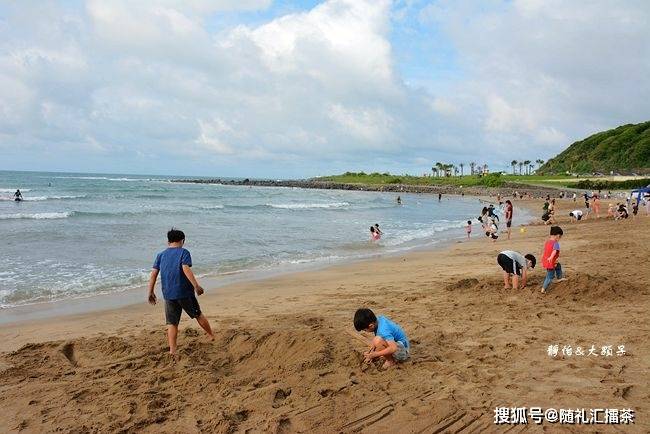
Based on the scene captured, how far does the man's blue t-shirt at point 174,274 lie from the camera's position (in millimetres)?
5867

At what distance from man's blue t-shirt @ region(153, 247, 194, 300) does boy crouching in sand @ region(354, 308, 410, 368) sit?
2.21m

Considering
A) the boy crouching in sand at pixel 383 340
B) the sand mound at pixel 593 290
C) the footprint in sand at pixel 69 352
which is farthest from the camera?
the sand mound at pixel 593 290

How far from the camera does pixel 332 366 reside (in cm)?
527

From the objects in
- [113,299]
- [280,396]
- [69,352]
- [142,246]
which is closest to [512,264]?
[280,396]

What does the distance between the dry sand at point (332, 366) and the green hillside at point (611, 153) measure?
92563 millimetres

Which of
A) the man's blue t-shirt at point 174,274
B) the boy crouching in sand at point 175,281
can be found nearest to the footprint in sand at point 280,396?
the boy crouching in sand at point 175,281

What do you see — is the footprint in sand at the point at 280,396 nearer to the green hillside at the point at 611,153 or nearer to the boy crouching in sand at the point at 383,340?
the boy crouching in sand at the point at 383,340

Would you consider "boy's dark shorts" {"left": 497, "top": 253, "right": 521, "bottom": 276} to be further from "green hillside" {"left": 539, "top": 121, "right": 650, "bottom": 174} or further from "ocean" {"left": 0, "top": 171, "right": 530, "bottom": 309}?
"green hillside" {"left": 539, "top": 121, "right": 650, "bottom": 174}

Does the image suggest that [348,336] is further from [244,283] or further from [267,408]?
[244,283]

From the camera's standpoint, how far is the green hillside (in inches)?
3658

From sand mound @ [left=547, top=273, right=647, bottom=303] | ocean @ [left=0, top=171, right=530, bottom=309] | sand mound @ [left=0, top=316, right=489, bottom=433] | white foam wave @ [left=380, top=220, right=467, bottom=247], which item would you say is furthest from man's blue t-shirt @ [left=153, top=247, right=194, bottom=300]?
white foam wave @ [left=380, top=220, right=467, bottom=247]

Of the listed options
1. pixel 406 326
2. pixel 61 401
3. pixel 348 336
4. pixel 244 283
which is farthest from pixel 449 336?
pixel 244 283

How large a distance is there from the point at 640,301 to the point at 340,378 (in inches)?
219

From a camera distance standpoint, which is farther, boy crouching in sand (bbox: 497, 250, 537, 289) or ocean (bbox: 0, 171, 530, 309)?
ocean (bbox: 0, 171, 530, 309)
